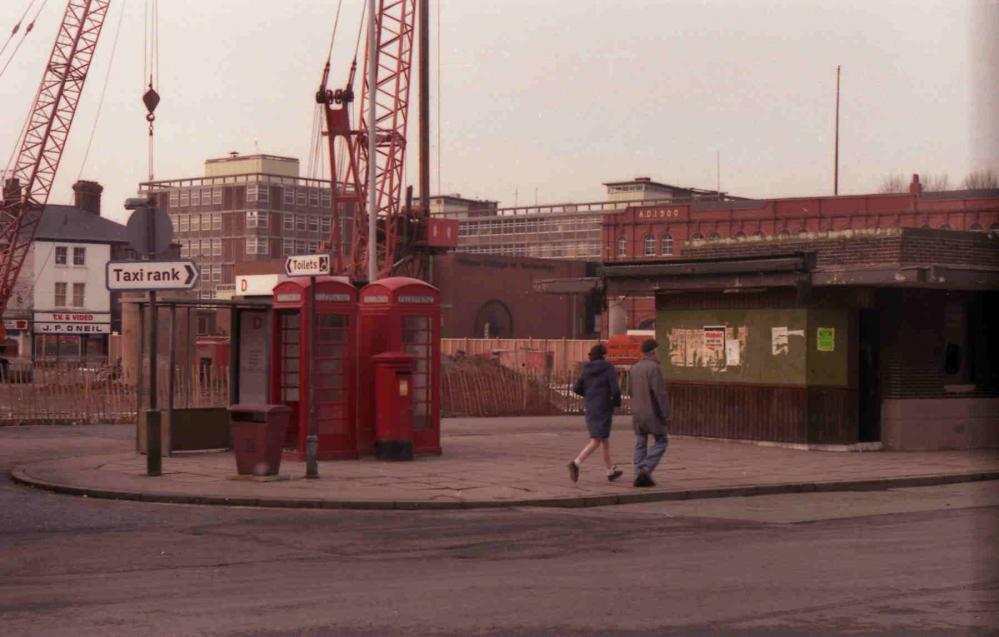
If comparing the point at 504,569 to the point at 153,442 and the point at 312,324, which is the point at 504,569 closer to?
the point at 312,324

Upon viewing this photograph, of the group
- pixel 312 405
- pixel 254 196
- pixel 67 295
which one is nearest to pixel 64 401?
pixel 312 405

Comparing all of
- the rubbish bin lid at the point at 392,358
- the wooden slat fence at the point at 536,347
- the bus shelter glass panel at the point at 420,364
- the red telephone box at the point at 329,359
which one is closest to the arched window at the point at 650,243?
the wooden slat fence at the point at 536,347

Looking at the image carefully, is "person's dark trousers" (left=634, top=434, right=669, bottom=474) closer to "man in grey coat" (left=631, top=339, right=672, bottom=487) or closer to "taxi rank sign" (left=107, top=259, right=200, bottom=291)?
"man in grey coat" (left=631, top=339, right=672, bottom=487)

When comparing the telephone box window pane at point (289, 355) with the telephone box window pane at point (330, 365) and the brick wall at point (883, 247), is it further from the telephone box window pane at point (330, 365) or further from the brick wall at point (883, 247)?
the brick wall at point (883, 247)

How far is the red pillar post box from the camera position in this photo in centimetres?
1967

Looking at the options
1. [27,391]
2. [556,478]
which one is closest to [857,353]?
[556,478]

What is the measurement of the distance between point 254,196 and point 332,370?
113 meters

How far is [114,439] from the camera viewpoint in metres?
25.4

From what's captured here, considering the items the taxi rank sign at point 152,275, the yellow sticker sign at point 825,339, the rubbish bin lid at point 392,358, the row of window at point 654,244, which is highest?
the row of window at point 654,244

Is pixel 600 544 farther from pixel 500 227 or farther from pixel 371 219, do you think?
pixel 500 227

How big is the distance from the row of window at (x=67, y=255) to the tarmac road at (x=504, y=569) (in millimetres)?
84268

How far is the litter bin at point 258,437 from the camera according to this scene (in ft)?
55.9

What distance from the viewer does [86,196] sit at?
10175 centimetres

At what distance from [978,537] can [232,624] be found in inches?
296
